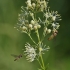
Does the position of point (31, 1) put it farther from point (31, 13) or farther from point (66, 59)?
point (66, 59)

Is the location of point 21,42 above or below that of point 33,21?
above

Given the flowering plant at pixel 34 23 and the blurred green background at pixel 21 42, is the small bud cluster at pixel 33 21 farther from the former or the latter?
the blurred green background at pixel 21 42

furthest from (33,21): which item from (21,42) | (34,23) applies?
(21,42)

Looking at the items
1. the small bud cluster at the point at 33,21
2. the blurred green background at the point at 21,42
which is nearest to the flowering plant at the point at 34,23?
the small bud cluster at the point at 33,21

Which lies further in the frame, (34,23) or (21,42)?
(21,42)

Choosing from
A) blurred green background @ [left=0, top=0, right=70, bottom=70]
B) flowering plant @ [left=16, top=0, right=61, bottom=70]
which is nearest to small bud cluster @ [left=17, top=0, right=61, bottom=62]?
Answer: flowering plant @ [left=16, top=0, right=61, bottom=70]

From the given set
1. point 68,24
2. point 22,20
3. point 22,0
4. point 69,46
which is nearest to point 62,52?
point 69,46

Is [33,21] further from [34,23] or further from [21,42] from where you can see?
[21,42]

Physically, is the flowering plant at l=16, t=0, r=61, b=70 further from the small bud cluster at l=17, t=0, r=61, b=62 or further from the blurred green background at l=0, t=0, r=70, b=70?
the blurred green background at l=0, t=0, r=70, b=70
